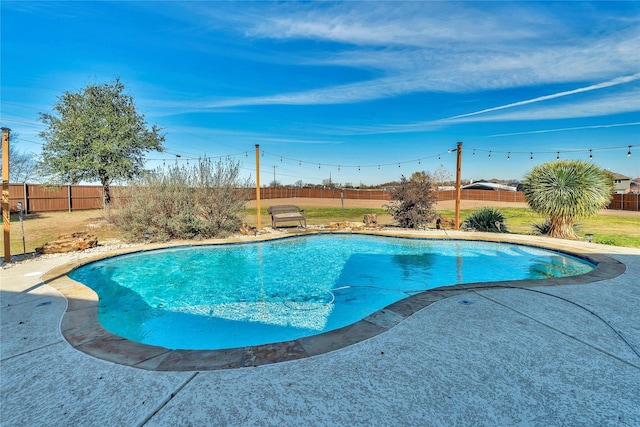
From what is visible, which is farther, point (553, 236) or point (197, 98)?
point (197, 98)

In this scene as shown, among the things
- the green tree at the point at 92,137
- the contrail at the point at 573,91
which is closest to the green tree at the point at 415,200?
the contrail at the point at 573,91

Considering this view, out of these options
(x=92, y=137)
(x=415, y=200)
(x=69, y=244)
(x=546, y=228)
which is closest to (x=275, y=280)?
(x=69, y=244)

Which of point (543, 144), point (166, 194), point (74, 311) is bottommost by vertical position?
point (74, 311)

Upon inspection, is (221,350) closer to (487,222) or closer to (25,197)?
(487,222)

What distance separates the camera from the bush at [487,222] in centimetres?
1000

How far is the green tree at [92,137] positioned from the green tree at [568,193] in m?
16.3

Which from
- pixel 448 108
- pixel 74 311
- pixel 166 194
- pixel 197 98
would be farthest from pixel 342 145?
pixel 74 311

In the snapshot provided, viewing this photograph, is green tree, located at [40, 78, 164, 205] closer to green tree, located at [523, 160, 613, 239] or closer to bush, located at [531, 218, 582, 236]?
green tree, located at [523, 160, 613, 239]

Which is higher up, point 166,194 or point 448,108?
point 448,108

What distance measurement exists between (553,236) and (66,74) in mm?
20097

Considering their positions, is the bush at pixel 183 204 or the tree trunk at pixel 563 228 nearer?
the bush at pixel 183 204

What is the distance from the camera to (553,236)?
8750 mm

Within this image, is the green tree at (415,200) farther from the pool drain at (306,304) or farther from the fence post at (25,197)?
the fence post at (25,197)

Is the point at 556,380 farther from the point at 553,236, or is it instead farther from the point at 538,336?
the point at 553,236
